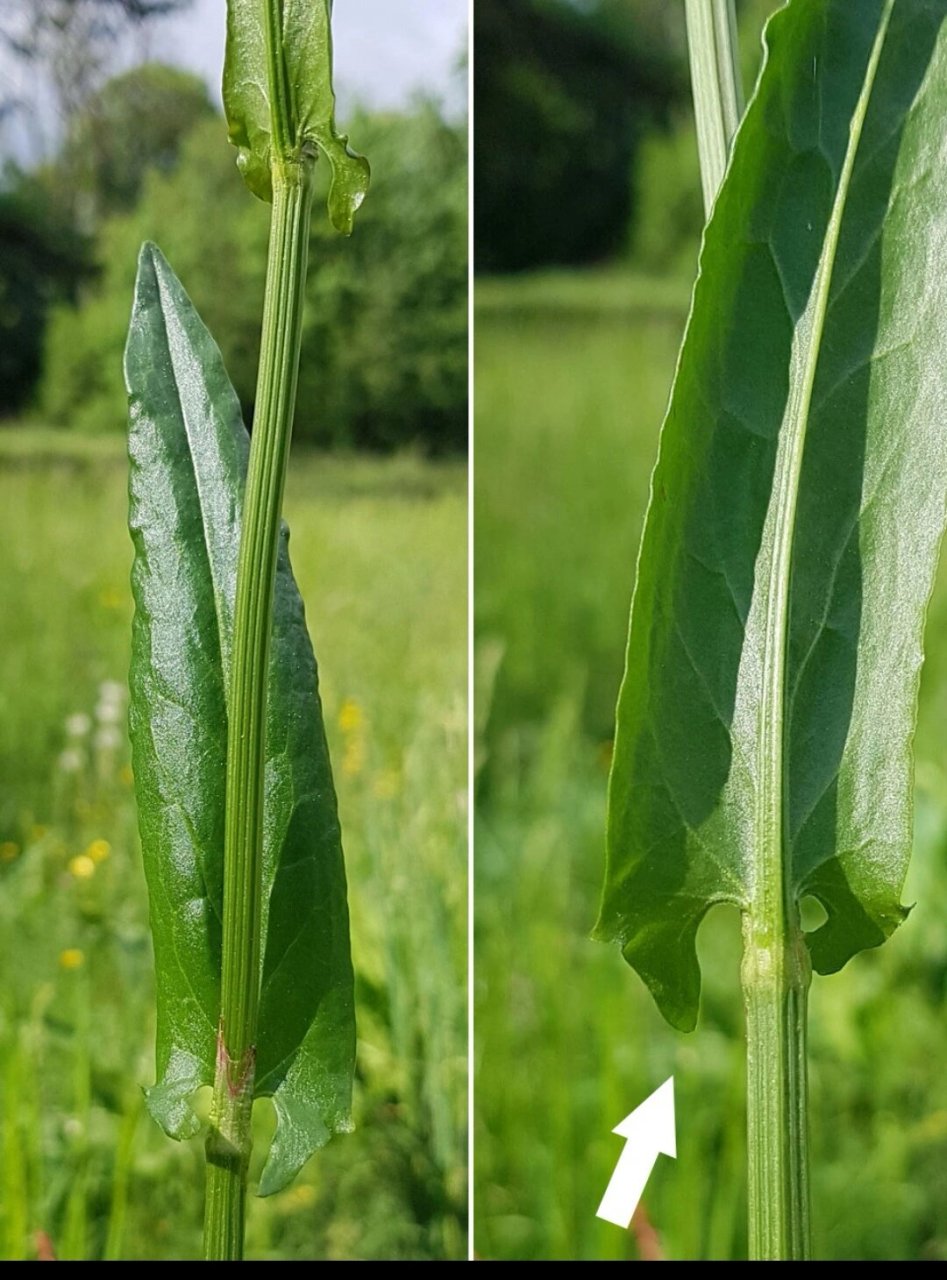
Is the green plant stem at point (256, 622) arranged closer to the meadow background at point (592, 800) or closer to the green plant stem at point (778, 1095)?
the green plant stem at point (778, 1095)

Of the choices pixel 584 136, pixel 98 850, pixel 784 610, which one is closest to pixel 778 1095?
pixel 784 610

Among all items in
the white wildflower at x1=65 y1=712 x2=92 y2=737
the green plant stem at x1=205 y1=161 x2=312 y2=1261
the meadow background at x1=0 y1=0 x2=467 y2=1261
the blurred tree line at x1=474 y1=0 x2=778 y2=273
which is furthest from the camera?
the blurred tree line at x1=474 y1=0 x2=778 y2=273

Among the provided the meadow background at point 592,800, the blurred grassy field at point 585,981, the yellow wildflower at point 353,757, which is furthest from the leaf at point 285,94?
the yellow wildflower at point 353,757

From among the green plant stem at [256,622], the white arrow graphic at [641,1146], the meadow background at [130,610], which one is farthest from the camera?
the meadow background at [130,610]

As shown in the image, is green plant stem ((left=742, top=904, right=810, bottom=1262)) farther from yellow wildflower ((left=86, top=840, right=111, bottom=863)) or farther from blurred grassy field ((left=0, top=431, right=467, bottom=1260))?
yellow wildflower ((left=86, top=840, right=111, bottom=863))

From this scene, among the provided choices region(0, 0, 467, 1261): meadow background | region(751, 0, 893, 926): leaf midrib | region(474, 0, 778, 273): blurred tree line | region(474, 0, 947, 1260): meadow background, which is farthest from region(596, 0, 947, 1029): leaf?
region(474, 0, 778, 273): blurred tree line

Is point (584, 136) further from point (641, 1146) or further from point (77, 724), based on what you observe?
point (641, 1146)
